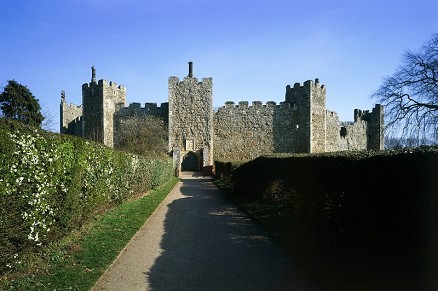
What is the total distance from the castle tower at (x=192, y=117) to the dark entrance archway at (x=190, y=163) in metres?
1.02

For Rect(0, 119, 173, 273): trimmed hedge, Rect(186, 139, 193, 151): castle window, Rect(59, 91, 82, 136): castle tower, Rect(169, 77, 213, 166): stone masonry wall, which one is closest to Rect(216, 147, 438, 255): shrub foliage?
Rect(0, 119, 173, 273): trimmed hedge

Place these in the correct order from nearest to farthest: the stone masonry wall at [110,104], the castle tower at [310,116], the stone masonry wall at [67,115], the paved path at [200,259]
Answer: the paved path at [200,259] → the stone masonry wall at [110,104] → the castle tower at [310,116] → the stone masonry wall at [67,115]

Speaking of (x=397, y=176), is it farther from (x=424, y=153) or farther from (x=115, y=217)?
(x=115, y=217)

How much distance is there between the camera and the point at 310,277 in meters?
5.29

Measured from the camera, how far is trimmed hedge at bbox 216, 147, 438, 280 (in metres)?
4.30

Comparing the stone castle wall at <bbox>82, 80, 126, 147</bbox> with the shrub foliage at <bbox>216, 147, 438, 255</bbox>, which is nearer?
the shrub foliage at <bbox>216, 147, 438, 255</bbox>

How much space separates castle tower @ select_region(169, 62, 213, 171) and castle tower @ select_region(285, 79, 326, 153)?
9.38m

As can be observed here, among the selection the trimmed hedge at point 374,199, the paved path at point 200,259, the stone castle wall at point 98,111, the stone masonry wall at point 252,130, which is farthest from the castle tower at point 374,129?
the paved path at point 200,259

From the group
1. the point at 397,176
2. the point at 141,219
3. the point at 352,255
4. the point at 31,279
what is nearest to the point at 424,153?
the point at 397,176

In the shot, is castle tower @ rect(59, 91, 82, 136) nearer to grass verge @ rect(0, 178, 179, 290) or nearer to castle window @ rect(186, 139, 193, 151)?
castle window @ rect(186, 139, 193, 151)

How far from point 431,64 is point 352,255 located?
47.1 feet

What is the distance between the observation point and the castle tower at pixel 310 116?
37.1 metres

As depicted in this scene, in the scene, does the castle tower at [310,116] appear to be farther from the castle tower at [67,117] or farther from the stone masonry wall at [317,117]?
the castle tower at [67,117]

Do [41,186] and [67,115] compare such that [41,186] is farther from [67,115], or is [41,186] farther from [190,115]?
[67,115]
